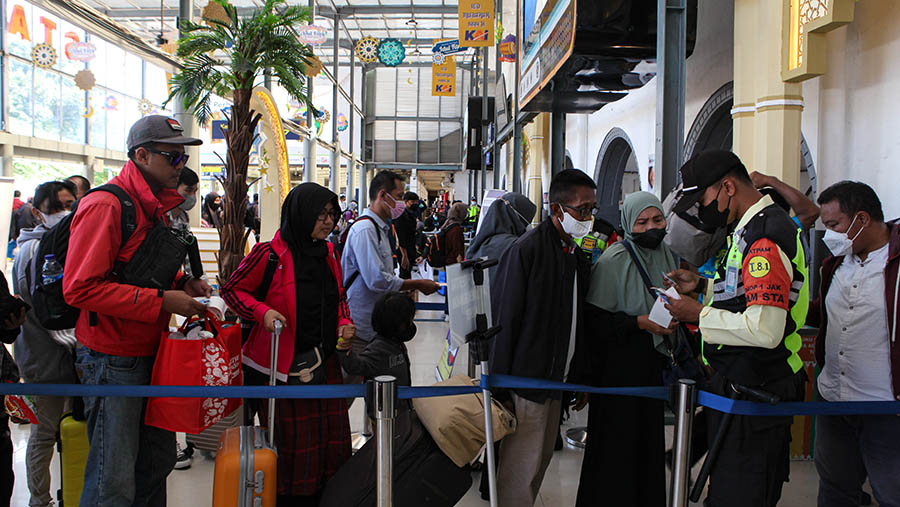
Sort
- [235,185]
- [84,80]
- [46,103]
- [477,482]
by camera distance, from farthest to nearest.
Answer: [46,103], [84,80], [235,185], [477,482]

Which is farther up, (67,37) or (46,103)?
(67,37)

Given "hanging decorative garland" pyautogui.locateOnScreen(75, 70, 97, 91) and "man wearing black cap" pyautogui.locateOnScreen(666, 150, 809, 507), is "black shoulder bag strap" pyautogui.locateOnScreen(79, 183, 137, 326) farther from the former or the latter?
"hanging decorative garland" pyautogui.locateOnScreen(75, 70, 97, 91)

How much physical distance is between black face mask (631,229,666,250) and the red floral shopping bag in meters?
1.88

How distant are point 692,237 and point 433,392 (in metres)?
1.78

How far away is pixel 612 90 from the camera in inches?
302

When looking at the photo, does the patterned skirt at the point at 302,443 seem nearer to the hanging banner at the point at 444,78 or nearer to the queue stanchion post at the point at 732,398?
the queue stanchion post at the point at 732,398

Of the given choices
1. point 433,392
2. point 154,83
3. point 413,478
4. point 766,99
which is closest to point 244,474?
point 413,478

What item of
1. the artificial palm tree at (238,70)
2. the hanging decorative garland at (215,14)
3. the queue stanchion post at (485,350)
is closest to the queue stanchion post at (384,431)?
the queue stanchion post at (485,350)

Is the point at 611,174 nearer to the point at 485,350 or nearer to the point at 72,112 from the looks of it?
the point at 485,350

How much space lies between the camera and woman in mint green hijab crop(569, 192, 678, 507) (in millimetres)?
2846

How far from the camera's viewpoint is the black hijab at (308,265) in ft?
9.24

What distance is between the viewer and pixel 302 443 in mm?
2758

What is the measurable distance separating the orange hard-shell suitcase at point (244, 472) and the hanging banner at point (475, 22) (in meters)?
10.4

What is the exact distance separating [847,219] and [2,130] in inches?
611
